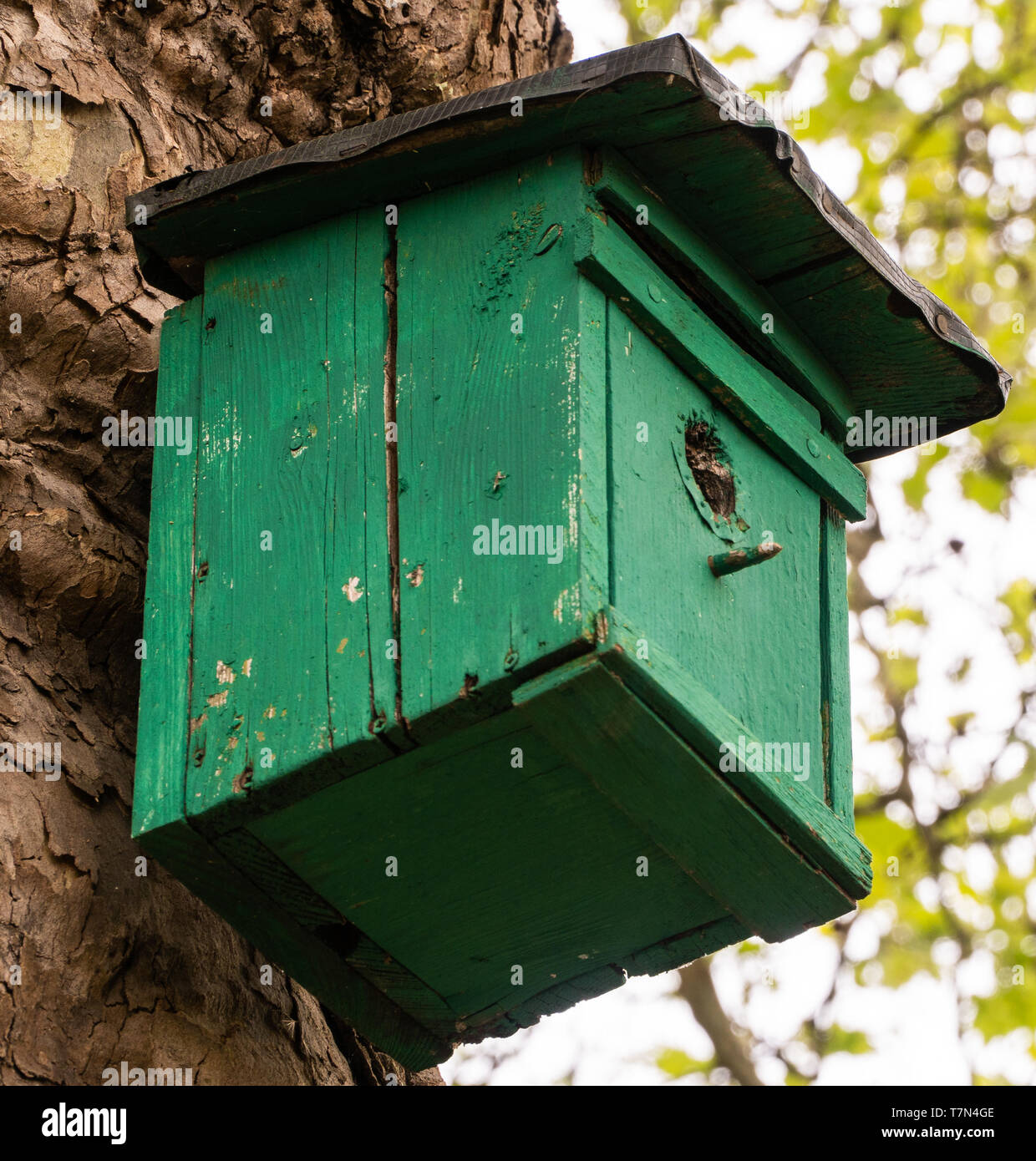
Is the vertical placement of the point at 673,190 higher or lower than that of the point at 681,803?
higher

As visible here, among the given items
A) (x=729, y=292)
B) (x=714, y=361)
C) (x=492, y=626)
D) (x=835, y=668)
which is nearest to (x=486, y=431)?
(x=492, y=626)

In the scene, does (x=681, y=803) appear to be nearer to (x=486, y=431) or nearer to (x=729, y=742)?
(x=729, y=742)

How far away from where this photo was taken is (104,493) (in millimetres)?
2291

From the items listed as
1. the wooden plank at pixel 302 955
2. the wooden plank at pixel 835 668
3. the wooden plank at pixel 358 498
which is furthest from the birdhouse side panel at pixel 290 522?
the wooden plank at pixel 835 668

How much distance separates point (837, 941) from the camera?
17.3 ft

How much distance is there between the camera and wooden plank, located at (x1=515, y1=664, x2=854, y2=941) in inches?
66.7

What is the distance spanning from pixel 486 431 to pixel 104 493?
71cm

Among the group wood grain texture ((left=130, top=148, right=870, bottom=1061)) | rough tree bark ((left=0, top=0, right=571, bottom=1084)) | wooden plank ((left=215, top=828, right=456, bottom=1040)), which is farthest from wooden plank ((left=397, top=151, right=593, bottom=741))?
rough tree bark ((left=0, top=0, right=571, bottom=1084))

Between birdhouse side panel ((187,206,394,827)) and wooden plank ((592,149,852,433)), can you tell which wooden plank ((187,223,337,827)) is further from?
wooden plank ((592,149,852,433))

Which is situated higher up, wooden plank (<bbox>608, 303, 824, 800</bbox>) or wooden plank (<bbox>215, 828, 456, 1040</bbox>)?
wooden plank (<bbox>608, 303, 824, 800</bbox>)

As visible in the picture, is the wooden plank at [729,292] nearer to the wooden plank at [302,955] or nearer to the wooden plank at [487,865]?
the wooden plank at [487,865]

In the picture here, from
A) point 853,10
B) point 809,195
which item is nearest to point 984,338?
point 853,10

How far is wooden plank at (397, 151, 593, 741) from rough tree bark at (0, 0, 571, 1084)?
1.85 ft

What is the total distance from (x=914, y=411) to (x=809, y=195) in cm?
51
